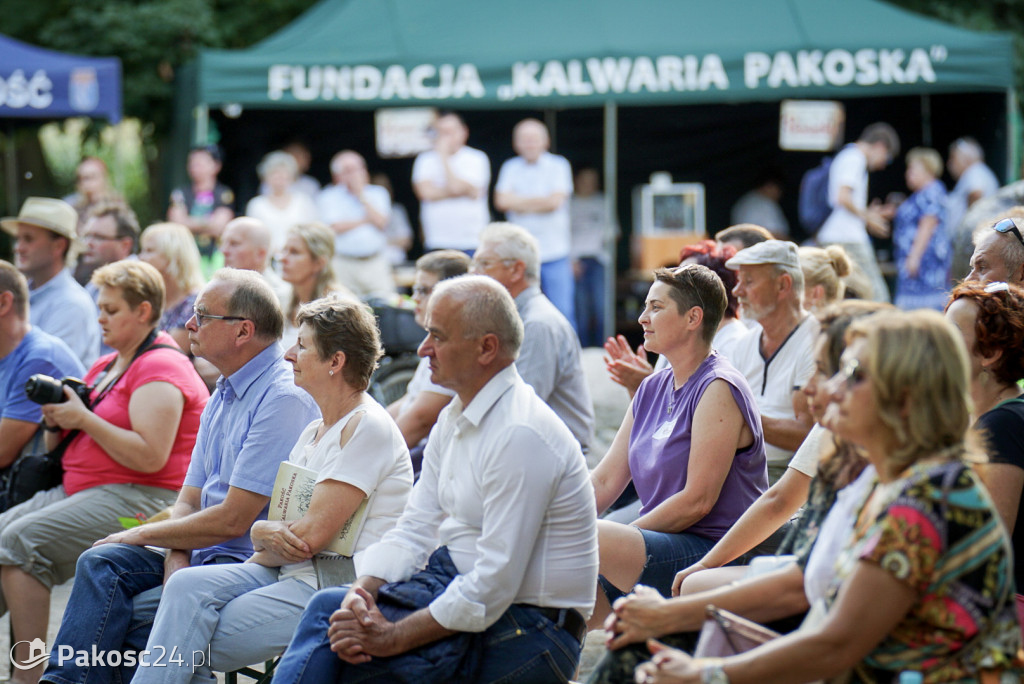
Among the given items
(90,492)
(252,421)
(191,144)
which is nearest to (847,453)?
(252,421)

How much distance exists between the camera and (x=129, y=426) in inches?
166

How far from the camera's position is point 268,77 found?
915 centimetres

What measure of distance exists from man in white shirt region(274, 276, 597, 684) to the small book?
0.24 m

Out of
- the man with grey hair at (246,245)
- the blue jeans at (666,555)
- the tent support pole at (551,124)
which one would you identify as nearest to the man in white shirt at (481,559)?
the blue jeans at (666,555)

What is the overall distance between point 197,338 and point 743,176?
9894mm

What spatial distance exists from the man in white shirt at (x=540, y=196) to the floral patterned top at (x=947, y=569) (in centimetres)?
686

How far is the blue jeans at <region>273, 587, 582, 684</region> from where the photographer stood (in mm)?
2824

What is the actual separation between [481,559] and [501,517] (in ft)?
0.37

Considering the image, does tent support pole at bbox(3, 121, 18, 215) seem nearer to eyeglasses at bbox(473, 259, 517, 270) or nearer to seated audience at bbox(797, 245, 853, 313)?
eyeglasses at bbox(473, 259, 517, 270)

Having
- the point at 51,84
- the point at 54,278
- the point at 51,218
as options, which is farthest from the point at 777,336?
the point at 51,84

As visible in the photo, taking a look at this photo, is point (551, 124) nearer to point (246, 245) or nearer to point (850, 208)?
point (850, 208)

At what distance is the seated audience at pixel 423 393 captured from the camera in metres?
4.73

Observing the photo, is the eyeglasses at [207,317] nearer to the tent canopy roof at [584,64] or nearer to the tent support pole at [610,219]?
the tent canopy roof at [584,64]

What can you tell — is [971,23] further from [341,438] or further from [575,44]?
[341,438]
